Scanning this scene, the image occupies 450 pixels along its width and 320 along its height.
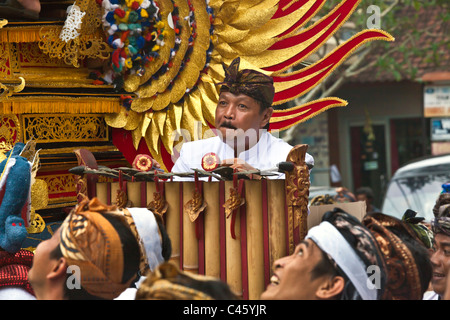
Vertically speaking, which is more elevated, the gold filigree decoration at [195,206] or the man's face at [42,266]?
the gold filigree decoration at [195,206]

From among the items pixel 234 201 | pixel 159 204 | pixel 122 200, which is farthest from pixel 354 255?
pixel 122 200

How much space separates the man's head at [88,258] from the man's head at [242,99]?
4.55ft

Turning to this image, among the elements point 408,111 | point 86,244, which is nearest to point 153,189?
point 86,244

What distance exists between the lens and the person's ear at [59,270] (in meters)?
2.43

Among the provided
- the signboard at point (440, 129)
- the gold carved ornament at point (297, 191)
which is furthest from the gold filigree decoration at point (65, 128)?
the signboard at point (440, 129)

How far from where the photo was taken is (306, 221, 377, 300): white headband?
7.84 ft

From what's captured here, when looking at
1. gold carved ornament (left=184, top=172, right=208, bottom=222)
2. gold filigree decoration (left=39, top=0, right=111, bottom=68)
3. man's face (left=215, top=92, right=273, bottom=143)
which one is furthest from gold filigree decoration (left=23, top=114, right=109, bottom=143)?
gold carved ornament (left=184, top=172, right=208, bottom=222)

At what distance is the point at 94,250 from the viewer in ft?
7.70

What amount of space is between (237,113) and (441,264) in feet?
4.46

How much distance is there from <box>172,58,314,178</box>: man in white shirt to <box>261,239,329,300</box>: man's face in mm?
1290

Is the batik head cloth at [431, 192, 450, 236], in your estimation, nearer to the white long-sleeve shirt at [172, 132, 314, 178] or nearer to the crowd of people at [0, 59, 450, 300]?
the crowd of people at [0, 59, 450, 300]

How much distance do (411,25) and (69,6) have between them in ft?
28.9

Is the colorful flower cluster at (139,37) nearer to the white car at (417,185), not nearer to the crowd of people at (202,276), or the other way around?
the crowd of people at (202,276)

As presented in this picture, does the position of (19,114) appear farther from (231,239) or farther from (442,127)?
(442,127)
